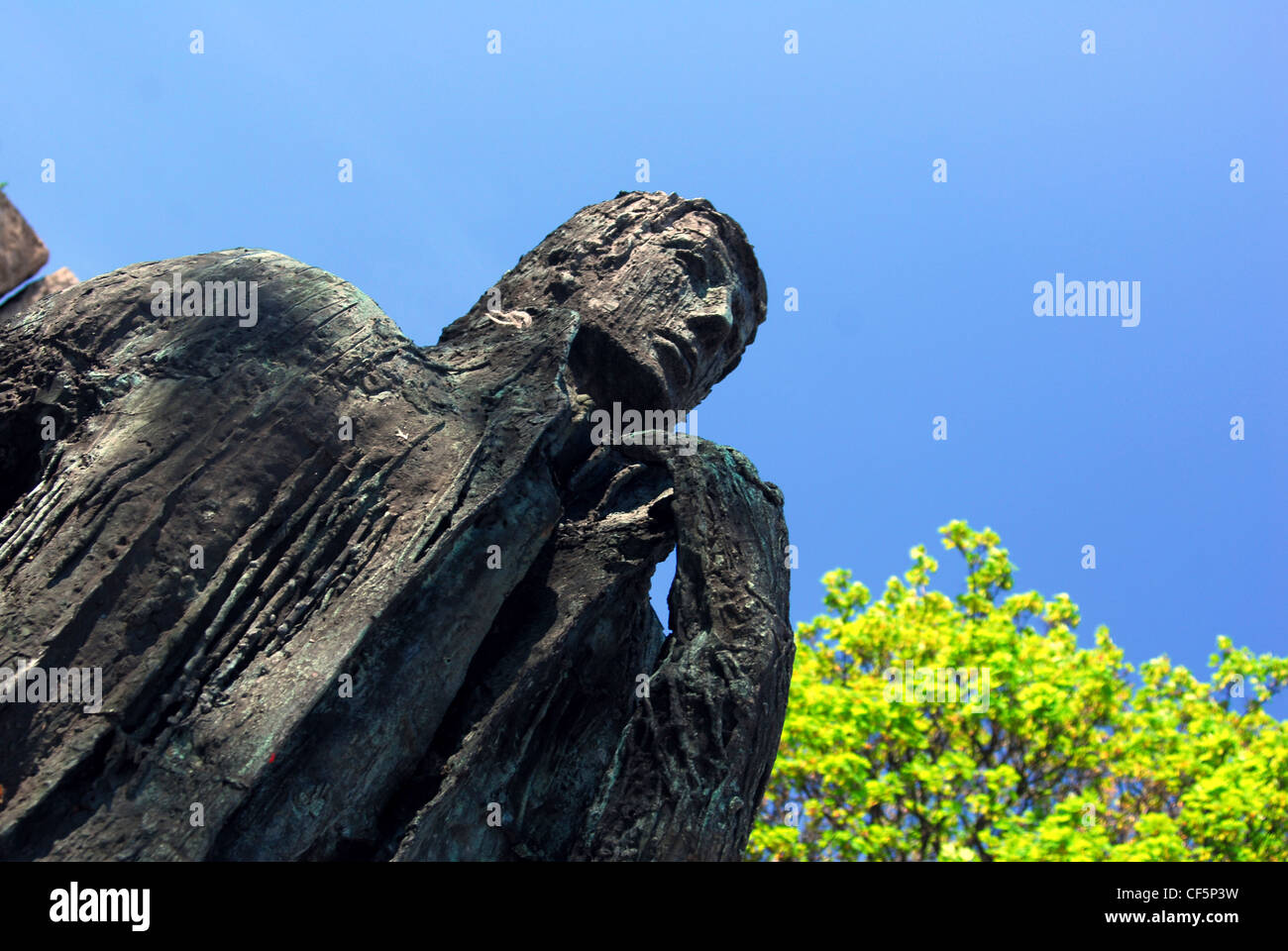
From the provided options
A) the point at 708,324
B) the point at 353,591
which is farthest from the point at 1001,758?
the point at 353,591

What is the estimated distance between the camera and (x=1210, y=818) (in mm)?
11156

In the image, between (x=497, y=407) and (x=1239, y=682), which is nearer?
(x=497, y=407)

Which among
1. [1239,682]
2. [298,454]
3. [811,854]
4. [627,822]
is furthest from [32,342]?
[1239,682]

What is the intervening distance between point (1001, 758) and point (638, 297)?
961 centimetres

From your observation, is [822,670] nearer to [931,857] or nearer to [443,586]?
[931,857]

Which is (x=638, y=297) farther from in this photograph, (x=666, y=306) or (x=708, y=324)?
(x=708, y=324)

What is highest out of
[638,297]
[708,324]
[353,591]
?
[638,297]

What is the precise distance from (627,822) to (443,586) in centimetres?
135

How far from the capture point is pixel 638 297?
6340mm

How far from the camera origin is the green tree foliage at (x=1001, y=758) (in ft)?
36.8

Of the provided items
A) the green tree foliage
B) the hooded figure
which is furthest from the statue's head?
the green tree foliage

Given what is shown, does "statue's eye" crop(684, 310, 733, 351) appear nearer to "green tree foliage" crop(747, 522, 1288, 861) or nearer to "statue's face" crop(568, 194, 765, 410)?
"statue's face" crop(568, 194, 765, 410)

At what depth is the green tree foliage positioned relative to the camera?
1121 cm
